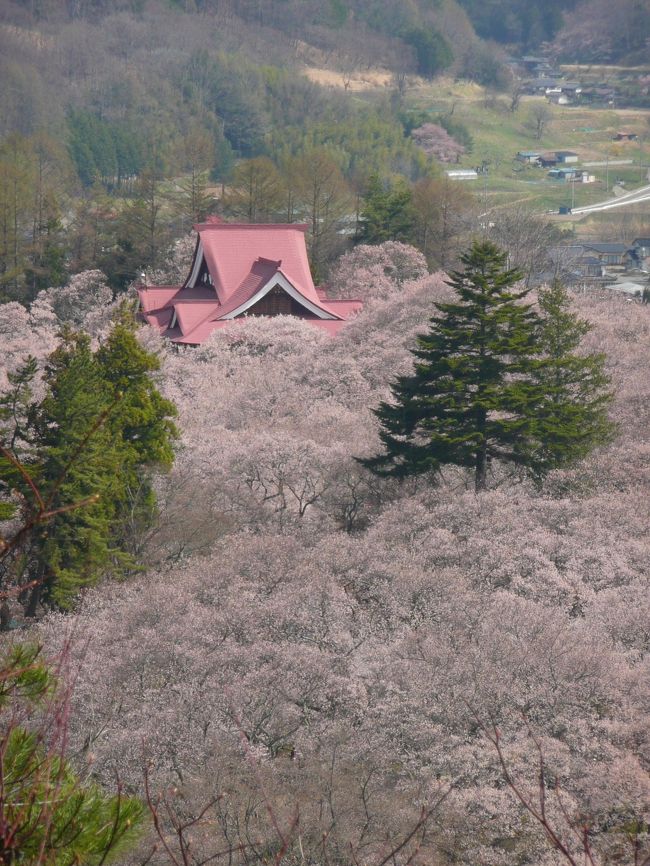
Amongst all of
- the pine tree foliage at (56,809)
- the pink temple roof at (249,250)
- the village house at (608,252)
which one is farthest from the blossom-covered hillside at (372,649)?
the village house at (608,252)

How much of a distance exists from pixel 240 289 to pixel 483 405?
15539 mm

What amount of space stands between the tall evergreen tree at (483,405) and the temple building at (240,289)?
38.7ft

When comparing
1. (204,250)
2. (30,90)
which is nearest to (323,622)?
(204,250)

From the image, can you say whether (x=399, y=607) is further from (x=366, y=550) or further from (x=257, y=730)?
(x=257, y=730)

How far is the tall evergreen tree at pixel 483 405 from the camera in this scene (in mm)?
19094

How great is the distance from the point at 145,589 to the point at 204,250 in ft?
65.3

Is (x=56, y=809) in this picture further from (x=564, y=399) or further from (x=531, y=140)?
(x=531, y=140)

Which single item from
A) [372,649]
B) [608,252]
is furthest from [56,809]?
[608,252]

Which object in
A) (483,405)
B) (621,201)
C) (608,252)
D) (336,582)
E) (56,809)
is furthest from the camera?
(621,201)

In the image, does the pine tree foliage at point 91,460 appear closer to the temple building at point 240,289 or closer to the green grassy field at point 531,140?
the temple building at point 240,289

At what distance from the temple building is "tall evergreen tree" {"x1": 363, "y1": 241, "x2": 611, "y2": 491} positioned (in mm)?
11784

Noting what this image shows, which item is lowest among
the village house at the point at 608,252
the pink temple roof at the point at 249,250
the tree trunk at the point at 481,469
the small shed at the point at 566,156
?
the small shed at the point at 566,156

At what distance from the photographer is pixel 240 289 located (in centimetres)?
3306

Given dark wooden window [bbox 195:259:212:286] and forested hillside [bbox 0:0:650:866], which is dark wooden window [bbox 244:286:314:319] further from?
dark wooden window [bbox 195:259:212:286]
